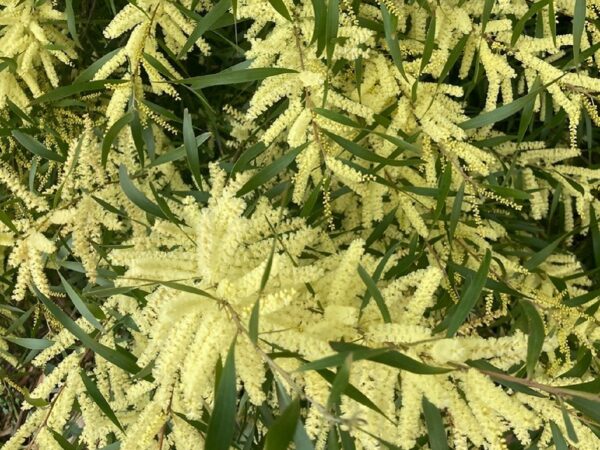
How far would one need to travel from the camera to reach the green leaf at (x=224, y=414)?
105 centimetres

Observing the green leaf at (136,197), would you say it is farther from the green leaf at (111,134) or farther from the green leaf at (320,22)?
the green leaf at (320,22)

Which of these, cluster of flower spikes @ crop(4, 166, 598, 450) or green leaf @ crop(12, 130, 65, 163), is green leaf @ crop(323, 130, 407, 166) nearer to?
cluster of flower spikes @ crop(4, 166, 598, 450)

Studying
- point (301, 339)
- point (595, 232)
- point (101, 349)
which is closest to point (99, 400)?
point (101, 349)

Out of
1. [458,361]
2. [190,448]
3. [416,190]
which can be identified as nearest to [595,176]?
[416,190]

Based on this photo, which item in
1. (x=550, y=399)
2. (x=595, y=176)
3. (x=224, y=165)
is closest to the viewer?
(x=550, y=399)

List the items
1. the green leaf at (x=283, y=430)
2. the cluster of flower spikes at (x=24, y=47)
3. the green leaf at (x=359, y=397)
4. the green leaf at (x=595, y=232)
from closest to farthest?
the green leaf at (x=283, y=430), the green leaf at (x=359, y=397), the cluster of flower spikes at (x=24, y=47), the green leaf at (x=595, y=232)

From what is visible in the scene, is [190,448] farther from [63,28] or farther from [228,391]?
[63,28]

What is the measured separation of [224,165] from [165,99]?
87 cm

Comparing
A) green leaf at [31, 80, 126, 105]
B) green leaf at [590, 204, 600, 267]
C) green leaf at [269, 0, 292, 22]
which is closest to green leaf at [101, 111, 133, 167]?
green leaf at [31, 80, 126, 105]

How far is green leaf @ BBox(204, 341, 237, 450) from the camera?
1051 mm

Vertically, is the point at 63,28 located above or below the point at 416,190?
above

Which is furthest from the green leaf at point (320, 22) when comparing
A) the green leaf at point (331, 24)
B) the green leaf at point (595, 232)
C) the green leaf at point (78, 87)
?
the green leaf at point (595, 232)

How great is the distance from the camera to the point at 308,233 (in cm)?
156

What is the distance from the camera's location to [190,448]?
164 centimetres
